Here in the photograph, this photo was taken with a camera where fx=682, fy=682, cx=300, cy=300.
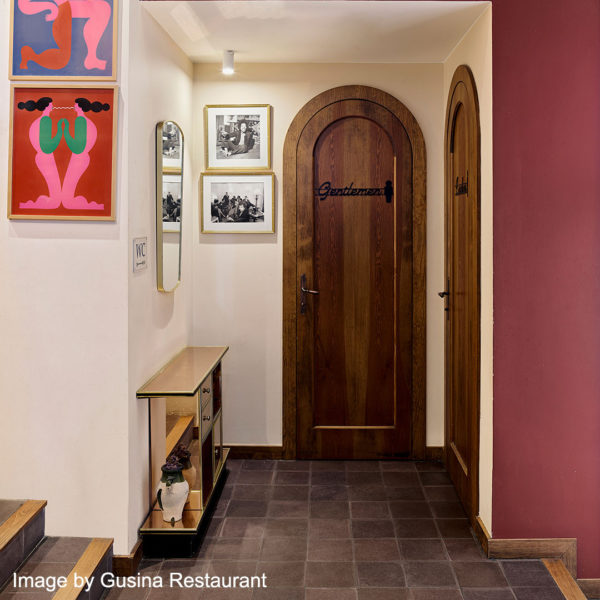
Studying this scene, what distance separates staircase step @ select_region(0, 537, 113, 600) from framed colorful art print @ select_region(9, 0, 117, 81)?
1.92 meters

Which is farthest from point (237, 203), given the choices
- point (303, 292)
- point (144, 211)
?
point (144, 211)

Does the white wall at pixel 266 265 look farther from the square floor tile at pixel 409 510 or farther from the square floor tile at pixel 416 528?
the square floor tile at pixel 416 528

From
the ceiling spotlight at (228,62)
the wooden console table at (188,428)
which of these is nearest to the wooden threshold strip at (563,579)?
the wooden console table at (188,428)

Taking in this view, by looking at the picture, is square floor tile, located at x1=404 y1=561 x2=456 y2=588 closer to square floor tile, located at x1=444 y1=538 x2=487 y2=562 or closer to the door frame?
square floor tile, located at x1=444 y1=538 x2=487 y2=562

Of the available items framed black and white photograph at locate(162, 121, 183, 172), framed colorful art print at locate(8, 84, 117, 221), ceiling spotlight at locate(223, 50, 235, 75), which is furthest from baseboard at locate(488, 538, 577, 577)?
ceiling spotlight at locate(223, 50, 235, 75)

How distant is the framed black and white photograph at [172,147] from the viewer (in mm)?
3370

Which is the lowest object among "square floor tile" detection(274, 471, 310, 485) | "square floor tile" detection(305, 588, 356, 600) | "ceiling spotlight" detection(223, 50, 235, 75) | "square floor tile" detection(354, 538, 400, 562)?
"square floor tile" detection(305, 588, 356, 600)

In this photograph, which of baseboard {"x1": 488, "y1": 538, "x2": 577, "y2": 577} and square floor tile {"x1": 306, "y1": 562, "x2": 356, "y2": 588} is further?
baseboard {"x1": 488, "y1": 538, "x2": 577, "y2": 577}

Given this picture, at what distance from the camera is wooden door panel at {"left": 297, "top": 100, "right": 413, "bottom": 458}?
4211mm

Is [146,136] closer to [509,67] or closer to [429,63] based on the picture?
[509,67]

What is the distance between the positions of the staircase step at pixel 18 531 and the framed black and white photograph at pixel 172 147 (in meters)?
1.67

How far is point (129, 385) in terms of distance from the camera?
2.88 metres

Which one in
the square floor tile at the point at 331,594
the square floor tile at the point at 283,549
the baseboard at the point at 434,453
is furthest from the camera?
the baseboard at the point at 434,453

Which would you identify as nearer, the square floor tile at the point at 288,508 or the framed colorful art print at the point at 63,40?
the framed colorful art print at the point at 63,40
